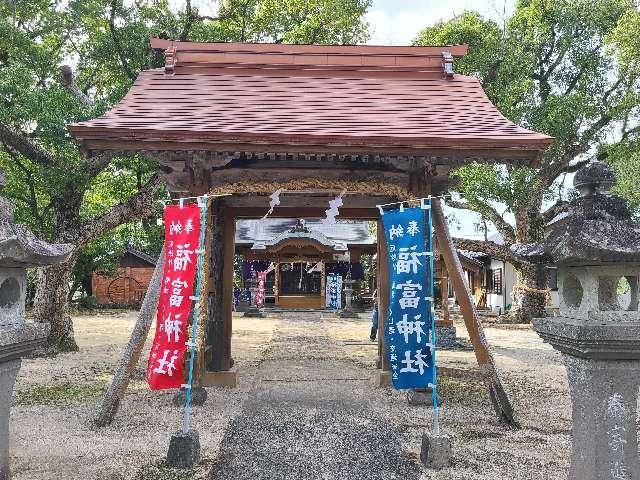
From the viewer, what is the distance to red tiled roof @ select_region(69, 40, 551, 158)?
22.0 feet

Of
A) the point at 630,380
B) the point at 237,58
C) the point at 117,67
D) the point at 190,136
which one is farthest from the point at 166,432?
the point at 117,67

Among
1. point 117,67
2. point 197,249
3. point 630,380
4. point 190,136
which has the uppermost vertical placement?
point 117,67

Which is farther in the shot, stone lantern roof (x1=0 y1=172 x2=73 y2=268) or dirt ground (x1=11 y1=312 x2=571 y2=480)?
dirt ground (x1=11 y1=312 x2=571 y2=480)

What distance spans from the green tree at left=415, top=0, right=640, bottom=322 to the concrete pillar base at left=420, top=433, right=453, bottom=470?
12.3m

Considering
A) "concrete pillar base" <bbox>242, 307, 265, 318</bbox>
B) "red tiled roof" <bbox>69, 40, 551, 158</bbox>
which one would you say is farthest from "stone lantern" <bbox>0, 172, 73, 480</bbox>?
"concrete pillar base" <bbox>242, 307, 265, 318</bbox>

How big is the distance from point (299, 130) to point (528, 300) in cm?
1695

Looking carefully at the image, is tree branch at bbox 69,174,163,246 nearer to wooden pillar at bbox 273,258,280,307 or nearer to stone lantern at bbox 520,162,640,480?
stone lantern at bbox 520,162,640,480

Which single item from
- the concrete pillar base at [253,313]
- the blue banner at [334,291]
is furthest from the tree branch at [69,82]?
the blue banner at [334,291]

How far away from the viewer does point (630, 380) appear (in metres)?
3.96

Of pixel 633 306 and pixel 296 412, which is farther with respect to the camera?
pixel 296 412

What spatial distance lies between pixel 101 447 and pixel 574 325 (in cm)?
508

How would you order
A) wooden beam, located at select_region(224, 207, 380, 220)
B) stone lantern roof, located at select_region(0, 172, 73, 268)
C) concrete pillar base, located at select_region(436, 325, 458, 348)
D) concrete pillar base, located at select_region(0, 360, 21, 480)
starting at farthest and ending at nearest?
concrete pillar base, located at select_region(436, 325, 458, 348) < wooden beam, located at select_region(224, 207, 380, 220) < concrete pillar base, located at select_region(0, 360, 21, 480) < stone lantern roof, located at select_region(0, 172, 73, 268)

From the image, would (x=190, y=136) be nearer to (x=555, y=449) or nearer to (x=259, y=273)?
(x=555, y=449)

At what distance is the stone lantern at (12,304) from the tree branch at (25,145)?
27.2 feet
